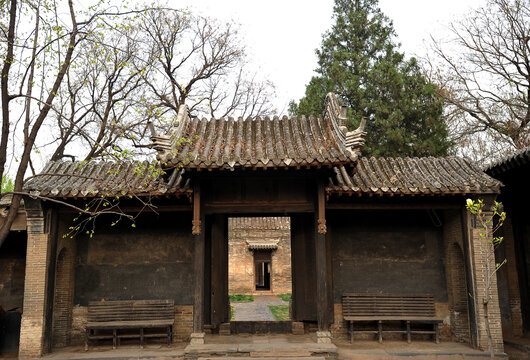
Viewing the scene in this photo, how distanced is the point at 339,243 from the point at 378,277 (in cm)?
114

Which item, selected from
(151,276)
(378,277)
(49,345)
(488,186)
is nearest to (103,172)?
(151,276)

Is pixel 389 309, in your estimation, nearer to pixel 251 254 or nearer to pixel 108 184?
pixel 108 184

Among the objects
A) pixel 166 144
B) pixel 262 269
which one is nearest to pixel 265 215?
pixel 166 144

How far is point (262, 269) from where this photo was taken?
1127 inches

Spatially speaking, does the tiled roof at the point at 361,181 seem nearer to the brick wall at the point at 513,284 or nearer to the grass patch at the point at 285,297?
the brick wall at the point at 513,284

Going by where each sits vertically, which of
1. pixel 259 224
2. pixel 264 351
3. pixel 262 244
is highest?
pixel 259 224

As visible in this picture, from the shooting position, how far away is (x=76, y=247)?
1004 cm

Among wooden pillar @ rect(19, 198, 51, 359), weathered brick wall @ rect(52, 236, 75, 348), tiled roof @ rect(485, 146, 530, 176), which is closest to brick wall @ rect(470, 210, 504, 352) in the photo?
tiled roof @ rect(485, 146, 530, 176)

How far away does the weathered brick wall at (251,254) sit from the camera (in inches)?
1052

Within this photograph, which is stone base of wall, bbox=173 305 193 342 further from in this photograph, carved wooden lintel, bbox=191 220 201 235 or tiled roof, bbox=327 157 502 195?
tiled roof, bbox=327 157 502 195

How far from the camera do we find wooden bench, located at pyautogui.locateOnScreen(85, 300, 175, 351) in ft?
30.3

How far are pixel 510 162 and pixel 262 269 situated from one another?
21016 mm

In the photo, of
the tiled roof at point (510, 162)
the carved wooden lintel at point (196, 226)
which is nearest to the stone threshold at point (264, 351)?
the carved wooden lintel at point (196, 226)

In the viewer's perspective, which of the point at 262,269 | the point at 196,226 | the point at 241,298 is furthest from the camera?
the point at 262,269
